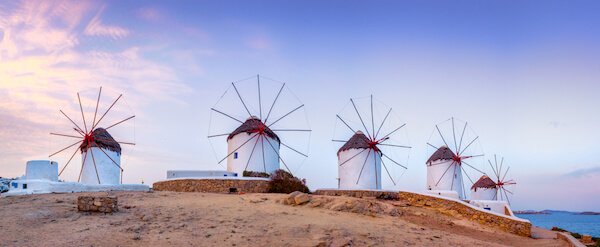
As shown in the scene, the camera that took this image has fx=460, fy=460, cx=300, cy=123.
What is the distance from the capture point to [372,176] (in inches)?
1407

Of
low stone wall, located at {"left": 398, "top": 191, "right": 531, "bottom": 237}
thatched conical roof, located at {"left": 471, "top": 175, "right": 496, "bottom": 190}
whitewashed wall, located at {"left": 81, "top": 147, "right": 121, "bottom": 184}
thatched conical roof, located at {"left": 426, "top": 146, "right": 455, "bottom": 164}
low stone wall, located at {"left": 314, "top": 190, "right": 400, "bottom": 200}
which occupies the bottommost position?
low stone wall, located at {"left": 398, "top": 191, "right": 531, "bottom": 237}

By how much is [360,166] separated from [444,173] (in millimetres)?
10179

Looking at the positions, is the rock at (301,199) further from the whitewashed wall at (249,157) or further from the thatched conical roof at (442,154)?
the thatched conical roof at (442,154)

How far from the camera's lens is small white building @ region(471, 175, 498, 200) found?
47.3 metres

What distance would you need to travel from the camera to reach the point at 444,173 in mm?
41531

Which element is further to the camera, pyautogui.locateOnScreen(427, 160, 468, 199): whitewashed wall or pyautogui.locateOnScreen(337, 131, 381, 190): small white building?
pyautogui.locateOnScreen(427, 160, 468, 199): whitewashed wall

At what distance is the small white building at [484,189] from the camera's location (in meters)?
47.3

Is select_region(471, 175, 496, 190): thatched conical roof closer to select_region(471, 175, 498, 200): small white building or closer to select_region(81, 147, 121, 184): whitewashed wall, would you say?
select_region(471, 175, 498, 200): small white building

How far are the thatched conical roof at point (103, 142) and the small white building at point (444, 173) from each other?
26.9m

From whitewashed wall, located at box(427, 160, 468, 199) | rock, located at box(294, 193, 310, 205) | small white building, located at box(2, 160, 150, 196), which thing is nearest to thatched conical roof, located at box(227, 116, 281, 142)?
small white building, located at box(2, 160, 150, 196)

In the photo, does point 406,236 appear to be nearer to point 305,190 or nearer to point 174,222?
point 174,222

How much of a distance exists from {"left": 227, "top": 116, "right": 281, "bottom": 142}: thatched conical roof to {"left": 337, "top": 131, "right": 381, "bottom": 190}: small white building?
6.12 m

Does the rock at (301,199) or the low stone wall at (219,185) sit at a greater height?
the low stone wall at (219,185)

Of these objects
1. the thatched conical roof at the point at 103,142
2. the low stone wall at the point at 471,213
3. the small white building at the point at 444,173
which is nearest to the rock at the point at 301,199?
the low stone wall at the point at 471,213
